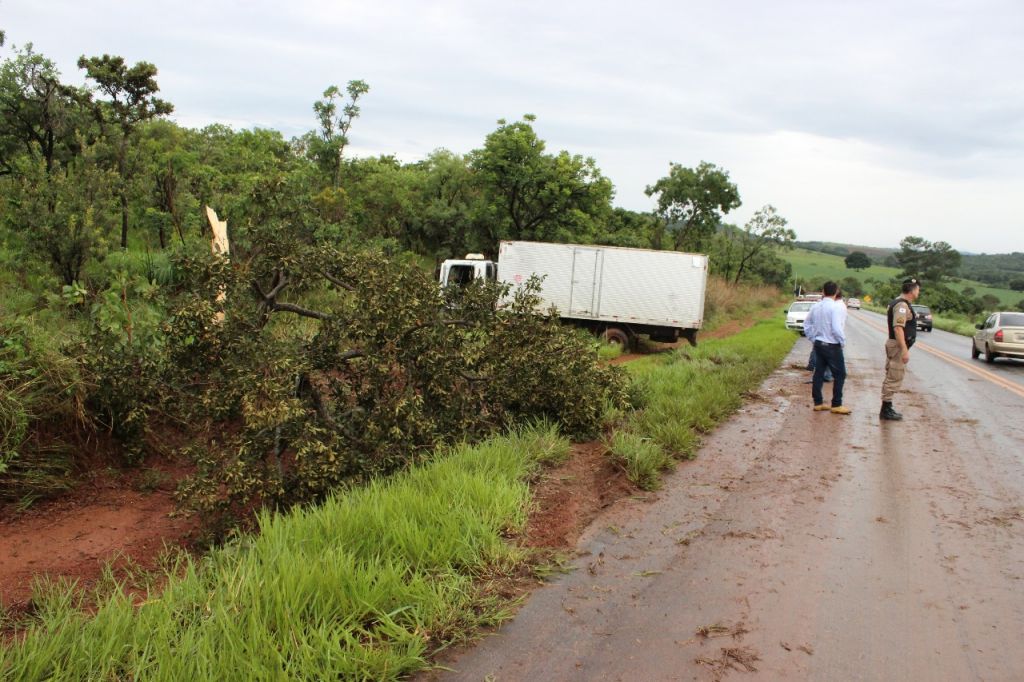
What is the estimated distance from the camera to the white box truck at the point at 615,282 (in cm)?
1883

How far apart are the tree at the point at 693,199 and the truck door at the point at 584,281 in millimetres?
24336

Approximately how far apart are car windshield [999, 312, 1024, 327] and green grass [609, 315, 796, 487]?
7.76 meters

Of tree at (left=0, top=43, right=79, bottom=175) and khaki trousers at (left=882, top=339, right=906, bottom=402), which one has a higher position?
tree at (left=0, top=43, right=79, bottom=175)

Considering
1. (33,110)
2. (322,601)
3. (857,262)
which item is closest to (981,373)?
(322,601)

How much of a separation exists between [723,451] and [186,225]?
632 inches

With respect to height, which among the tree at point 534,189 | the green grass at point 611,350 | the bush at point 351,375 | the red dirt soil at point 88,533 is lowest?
the red dirt soil at point 88,533

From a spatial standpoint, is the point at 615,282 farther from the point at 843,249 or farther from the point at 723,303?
the point at 843,249

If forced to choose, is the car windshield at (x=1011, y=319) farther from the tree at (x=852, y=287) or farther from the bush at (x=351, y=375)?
the tree at (x=852, y=287)

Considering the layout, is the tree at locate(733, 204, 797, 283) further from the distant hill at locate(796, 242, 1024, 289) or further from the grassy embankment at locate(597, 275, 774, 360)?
the distant hill at locate(796, 242, 1024, 289)

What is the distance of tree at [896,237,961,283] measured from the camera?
99562 mm

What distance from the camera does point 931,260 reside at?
10181cm

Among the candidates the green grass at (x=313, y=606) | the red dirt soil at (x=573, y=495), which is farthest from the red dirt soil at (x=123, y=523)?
the green grass at (x=313, y=606)

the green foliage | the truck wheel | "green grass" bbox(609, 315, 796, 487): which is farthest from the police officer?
the truck wheel

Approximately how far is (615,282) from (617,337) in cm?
167
